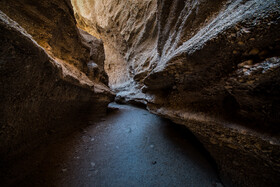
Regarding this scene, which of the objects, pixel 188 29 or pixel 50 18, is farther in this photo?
pixel 50 18

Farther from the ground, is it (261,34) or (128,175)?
(261,34)

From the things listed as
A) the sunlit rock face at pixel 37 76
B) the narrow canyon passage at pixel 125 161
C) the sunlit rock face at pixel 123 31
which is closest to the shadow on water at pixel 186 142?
the narrow canyon passage at pixel 125 161

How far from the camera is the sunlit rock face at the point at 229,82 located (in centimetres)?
65

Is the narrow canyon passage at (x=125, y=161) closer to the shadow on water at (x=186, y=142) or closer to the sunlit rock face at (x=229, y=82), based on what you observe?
the shadow on water at (x=186, y=142)

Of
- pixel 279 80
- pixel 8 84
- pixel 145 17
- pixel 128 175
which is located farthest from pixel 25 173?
pixel 145 17

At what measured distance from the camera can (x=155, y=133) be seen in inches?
80.6

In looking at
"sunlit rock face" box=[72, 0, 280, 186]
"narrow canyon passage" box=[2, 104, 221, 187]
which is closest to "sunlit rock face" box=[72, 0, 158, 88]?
"sunlit rock face" box=[72, 0, 280, 186]

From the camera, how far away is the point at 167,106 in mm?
1641

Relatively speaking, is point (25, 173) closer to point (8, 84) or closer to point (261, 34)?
point (8, 84)

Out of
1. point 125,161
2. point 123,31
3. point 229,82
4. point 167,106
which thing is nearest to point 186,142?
point 167,106

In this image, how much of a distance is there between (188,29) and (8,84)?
7.41 ft

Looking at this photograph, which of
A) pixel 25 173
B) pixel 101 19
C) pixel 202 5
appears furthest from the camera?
pixel 101 19

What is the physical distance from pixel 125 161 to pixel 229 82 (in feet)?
5.57

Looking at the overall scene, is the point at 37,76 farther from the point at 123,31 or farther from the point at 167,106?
the point at 123,31
